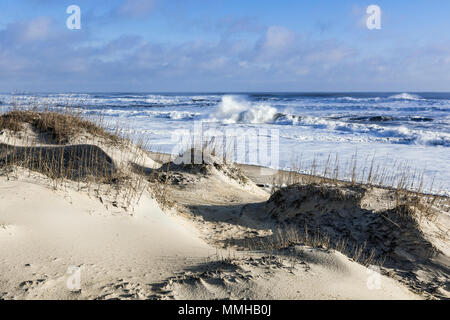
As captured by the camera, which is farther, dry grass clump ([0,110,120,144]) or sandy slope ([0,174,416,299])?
dry grass clump ([0,110,120,144])

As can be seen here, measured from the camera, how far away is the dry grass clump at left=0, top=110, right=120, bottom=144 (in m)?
8.33

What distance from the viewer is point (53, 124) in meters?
8.54

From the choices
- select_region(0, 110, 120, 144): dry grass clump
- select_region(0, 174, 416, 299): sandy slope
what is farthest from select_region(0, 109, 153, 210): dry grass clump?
select_region(0, 174, 416, 299): sandy slope

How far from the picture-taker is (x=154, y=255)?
3.38 m

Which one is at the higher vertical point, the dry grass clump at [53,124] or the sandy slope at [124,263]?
the dry grass clump at [53,124]

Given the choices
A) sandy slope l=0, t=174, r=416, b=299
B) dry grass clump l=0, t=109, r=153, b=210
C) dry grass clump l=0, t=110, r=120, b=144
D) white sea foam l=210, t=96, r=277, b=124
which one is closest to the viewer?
sandy slope l=0, t=174, r=416, b=299

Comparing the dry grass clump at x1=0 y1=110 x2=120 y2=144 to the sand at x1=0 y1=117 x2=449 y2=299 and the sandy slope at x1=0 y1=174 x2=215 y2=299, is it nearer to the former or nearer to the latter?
the sand at x1=0 y1=117 x2=449 y2=299

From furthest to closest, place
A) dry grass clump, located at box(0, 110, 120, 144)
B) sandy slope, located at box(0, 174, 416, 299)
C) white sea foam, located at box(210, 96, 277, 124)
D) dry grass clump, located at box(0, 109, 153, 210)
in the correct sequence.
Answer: white sea foam, located at box(210, 96, 277, 124) → dry grass clump, located at box(0, 110, 120, 144) → dry grass clump, located at box(0, 109, 153, 210) → sandy slope, located at box(0, 174, 416, 299)

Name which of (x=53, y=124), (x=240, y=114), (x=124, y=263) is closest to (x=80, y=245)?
(x=124, y=263)

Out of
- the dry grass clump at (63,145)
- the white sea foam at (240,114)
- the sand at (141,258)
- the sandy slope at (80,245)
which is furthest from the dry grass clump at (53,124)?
the white sea foam at (240,114)

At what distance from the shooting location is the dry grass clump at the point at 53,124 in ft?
27.3

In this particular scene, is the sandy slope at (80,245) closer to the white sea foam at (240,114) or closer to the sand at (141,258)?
the sand at (141,258)

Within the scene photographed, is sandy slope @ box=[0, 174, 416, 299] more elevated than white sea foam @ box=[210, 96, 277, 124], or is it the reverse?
white sea foam @ box=[210, 96, 277, 124]
